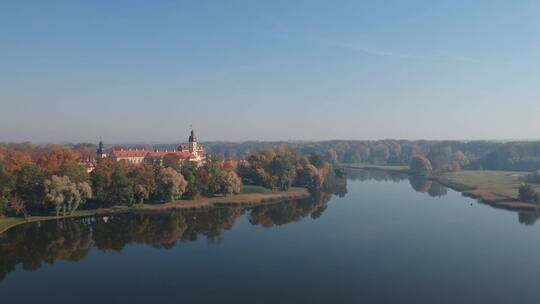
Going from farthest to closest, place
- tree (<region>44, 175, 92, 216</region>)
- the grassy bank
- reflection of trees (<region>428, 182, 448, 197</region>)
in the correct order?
reflection of trees (<region>428, 182, 448, 197</region>)
the grassy bank
tree (<region>44, 175, 92, 216</region>)

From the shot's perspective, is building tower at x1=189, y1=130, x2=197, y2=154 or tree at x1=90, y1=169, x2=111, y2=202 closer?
tree at x1=90, y1=169, x2=111, y2=202

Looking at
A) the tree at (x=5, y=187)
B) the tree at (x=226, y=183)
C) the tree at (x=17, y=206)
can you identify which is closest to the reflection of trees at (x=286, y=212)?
the tree at (x=226, y=183)

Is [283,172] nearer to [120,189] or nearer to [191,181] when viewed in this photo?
[191,181]

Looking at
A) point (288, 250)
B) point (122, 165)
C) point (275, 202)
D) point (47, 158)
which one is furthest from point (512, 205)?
point (47, 158)

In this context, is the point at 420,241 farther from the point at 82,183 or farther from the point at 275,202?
the point at 82,183

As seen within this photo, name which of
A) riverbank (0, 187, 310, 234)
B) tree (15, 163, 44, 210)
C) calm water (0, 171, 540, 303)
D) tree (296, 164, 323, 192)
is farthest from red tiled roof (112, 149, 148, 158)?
calm water (0, 171, 540, 303)

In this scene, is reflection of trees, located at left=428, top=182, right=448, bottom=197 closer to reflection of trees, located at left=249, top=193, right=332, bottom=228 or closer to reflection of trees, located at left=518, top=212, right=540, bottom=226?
reflection of trees, located at left=518, top=212, right=540, bottom=226
